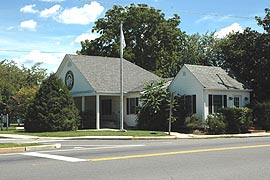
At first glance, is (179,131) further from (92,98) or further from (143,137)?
(92,98)

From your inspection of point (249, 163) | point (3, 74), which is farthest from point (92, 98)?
point (249, 163)

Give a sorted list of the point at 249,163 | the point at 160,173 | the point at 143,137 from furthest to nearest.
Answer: the point at 143,137, the point at 249,163, the point at 160,173

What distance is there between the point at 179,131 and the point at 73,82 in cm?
1157

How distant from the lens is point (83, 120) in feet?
118

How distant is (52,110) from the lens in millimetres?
31344

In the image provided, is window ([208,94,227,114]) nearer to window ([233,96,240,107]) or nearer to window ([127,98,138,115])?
window ([233,96,240,107])

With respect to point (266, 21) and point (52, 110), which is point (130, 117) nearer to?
point (52, 110)

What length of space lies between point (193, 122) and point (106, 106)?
10951 millimetres

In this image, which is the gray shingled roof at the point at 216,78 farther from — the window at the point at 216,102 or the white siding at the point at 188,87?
the window at the point at 216,102

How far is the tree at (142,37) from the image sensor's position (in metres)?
57.1

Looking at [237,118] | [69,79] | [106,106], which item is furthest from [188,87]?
[69,79]

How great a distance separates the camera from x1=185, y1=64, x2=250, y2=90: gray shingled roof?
3256 centimetres

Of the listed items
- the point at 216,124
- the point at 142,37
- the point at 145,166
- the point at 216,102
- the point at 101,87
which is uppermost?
the point at 142,37

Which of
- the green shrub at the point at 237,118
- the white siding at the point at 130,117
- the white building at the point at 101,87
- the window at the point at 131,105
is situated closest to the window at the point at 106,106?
the white building at the point at 101,87
